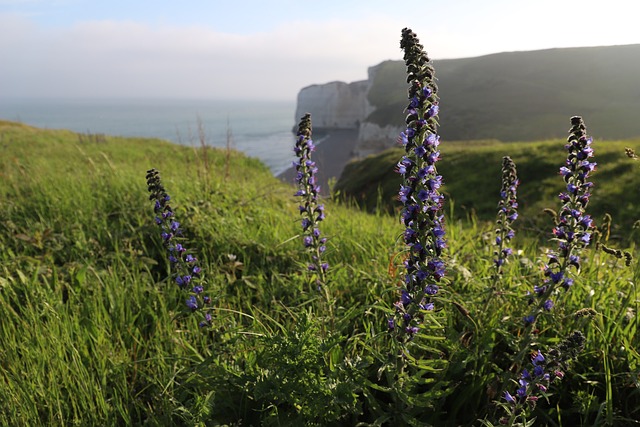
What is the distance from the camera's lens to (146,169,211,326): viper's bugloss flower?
11.0ft

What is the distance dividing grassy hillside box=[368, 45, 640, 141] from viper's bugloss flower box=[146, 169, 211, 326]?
77671mm

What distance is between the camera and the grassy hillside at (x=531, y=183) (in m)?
15.2

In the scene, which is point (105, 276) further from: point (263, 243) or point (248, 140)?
point (248, 140)

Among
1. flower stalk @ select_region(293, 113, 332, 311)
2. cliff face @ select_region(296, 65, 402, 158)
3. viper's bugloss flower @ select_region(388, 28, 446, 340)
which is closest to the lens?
viper's bugloss flower @ select_region(388, 28, 446, 340)

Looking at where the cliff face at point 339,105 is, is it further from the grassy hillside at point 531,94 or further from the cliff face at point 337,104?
the grassy hillside at point 531,94

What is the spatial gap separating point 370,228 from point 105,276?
4018 mm

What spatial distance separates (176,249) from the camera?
11.3 ft

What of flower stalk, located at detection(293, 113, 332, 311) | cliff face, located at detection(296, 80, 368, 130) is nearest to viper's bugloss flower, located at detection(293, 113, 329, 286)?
flower stalk, located at detection(293, 113, 332, 311)

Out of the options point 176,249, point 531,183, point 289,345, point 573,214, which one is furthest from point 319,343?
point 531,183

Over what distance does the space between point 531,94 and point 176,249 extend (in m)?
110

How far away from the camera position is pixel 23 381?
10.3 feet

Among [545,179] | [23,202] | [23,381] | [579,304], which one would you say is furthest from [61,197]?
[545,179]

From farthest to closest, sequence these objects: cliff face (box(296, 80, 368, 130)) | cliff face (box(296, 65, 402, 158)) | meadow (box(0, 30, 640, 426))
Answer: cliff face (box(296, 80, 368, 130)), cliff face (box(296, 65, 402, 158)), meadow (box(0, 30, 640, 426))

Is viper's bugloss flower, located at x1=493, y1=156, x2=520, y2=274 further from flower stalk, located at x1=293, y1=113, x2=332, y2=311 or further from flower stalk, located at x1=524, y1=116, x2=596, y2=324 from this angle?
flower stalk, located at x1=293, y1=113, x2=332, y2=311
